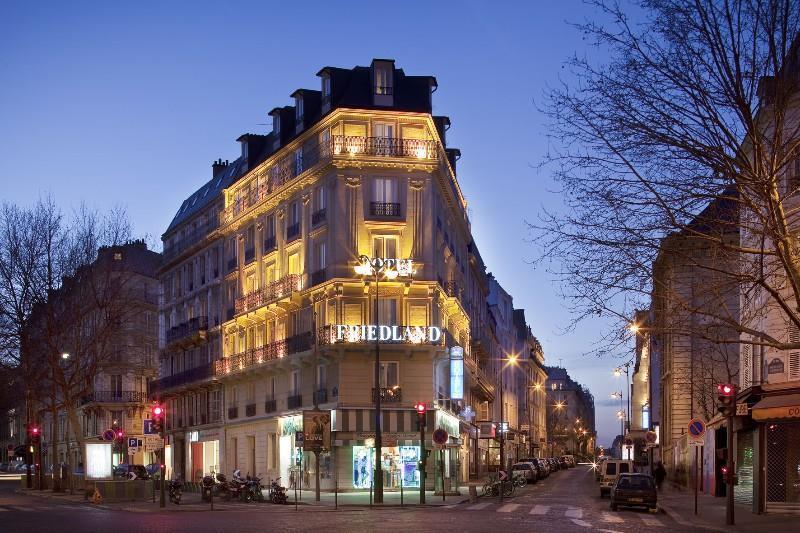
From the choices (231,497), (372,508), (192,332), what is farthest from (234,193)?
(372,508)

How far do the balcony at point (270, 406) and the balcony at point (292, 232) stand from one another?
29.6ft

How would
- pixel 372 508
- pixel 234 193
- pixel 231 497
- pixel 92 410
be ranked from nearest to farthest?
pixel 372 508 < pixel 231 497 < pixel 234 193 < pixel 92 410

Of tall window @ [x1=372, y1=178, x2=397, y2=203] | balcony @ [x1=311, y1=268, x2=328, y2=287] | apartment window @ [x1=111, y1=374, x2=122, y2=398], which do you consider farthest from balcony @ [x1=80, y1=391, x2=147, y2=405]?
tall window @ [x1=372, y1=178, x2=397, y2=203]

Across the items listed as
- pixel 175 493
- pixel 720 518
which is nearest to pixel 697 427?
pixel 720 518

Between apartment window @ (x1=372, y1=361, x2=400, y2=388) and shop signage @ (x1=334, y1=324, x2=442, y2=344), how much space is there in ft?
5.20

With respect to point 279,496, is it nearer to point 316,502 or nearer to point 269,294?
point 316,502

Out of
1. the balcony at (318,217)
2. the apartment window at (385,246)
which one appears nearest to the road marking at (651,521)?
the apartment window at (385,246)

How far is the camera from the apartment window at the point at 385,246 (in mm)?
53969

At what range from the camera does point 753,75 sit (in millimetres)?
19484

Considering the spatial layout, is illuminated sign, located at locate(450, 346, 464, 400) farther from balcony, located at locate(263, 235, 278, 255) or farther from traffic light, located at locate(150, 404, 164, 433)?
traffic light, located at locate(150, 404, 164, 433)

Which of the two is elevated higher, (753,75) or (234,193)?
(234,193)

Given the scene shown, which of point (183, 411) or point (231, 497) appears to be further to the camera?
point (183, 411)

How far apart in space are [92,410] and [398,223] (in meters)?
50.8

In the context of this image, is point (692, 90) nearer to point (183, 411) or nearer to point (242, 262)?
point (242, 262)
